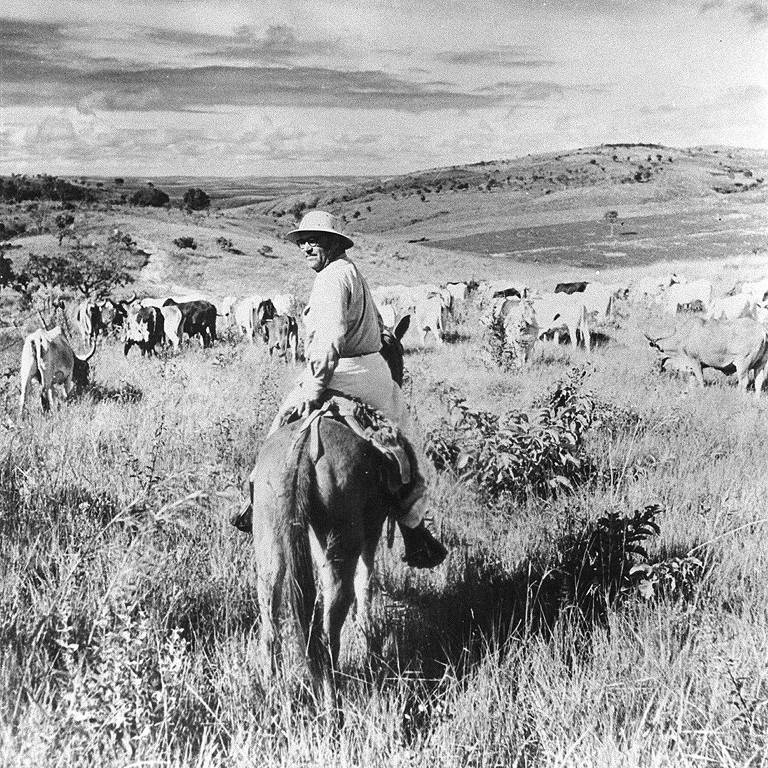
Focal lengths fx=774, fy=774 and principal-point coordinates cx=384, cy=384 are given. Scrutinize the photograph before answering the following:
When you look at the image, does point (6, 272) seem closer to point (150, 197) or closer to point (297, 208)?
point (150, 197)

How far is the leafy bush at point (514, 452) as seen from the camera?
19.6 feet

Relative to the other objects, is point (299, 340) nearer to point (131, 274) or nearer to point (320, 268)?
point (131, 274)

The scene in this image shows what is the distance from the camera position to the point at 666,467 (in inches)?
256

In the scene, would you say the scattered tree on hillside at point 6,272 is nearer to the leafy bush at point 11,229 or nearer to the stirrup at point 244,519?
the leafy bush at point 11,229

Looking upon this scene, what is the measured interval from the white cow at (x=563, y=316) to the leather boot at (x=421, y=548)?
4681mm

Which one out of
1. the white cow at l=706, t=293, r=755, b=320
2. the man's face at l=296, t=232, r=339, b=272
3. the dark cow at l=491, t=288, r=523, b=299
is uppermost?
the man's face at l=296, t=232, r=339, b=272

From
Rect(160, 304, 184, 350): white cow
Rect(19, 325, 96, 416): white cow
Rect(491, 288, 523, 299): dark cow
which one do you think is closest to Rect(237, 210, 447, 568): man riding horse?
Rect(19, 325, 96, 416): white cow

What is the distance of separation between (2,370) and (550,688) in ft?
24.3

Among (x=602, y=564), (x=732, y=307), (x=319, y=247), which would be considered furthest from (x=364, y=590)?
(x=732, y=307)

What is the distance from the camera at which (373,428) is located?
372cm

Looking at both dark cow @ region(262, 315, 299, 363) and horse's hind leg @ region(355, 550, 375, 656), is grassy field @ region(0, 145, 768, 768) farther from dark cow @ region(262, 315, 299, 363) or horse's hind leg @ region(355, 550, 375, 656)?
dark cow @ region(262, 315, 299, 363)

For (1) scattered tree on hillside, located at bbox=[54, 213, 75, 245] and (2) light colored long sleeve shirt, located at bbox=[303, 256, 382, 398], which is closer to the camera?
(2) light colored long sleeve shirt, located at bbox=[303, 256, 382, 398]

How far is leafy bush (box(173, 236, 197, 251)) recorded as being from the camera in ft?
31.0

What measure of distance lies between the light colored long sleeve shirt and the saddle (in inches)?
5.7
